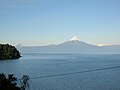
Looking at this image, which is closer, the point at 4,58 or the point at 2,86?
the point at 2,86

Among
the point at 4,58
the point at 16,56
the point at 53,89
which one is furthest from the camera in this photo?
the point at 16,56

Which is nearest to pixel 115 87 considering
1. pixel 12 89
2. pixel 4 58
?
pixel 12 89

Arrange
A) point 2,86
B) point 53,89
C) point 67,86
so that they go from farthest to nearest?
1. point 67,86
2. point 53,89
3. point 2,86

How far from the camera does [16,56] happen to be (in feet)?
484

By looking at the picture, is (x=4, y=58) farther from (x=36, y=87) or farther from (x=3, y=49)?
(x=36, y=87)

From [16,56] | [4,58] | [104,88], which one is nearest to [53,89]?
[104,88]

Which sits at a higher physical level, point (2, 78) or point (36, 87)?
point (2, 78)

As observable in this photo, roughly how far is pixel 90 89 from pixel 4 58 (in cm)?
9436

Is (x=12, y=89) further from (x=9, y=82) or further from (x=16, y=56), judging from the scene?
(x=16, y=56)

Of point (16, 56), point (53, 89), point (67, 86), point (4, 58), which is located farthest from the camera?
point (16, 56)

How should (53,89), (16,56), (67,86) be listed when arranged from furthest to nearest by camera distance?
1. (16,56)
2. (67,86)
3. (53,89)

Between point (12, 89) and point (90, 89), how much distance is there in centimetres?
2008

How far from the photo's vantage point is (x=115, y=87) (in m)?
49.7

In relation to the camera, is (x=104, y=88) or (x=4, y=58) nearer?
(x=104, y=88)
